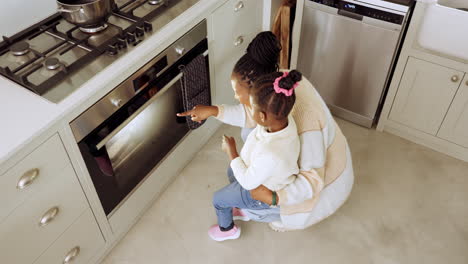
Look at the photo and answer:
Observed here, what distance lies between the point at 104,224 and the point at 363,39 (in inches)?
57.6

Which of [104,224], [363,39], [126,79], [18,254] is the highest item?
[126,79]

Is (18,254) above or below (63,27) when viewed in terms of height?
below

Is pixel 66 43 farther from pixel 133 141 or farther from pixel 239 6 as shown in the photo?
pixel 239 6

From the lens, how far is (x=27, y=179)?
1.27 metres

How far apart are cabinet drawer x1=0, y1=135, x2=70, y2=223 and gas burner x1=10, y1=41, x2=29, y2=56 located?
374 millimetres

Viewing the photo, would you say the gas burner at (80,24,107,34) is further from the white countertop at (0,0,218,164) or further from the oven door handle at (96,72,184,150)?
the oven door handle at (96,72,184,150)

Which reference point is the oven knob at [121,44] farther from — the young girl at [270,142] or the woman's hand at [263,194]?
the woman's hand at [263,194]

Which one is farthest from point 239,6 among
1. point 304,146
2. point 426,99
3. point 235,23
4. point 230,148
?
point 426,99

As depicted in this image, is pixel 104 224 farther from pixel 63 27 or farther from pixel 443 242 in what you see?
pixel 443 242

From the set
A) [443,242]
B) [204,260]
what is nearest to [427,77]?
[443,242]

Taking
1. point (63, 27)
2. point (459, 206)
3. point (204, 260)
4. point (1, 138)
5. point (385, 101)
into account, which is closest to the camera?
point (1, 138)

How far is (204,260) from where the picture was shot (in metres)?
1.86

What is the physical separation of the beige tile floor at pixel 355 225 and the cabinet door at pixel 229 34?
404 millimetres

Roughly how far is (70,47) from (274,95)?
782 millimetres
